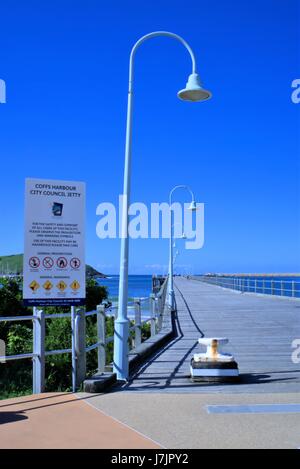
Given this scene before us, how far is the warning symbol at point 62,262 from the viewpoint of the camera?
8.64 metres

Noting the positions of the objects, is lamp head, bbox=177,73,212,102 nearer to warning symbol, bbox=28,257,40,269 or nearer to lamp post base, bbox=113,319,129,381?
warning symbol, bbox=28,257,40,269

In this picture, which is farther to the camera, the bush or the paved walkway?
the bush

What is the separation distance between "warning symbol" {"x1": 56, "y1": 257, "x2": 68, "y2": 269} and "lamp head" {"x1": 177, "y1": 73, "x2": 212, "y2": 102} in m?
3.68

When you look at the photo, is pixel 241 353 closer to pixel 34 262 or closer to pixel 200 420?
pixel 34 262

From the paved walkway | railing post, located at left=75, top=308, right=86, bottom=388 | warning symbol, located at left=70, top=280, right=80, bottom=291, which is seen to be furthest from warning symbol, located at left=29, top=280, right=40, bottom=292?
the paved walkway

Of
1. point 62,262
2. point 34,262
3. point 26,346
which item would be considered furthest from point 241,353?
point 26,346

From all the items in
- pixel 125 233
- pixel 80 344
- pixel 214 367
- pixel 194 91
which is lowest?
pixel 214 367

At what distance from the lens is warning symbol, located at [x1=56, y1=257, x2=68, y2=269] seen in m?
8.64

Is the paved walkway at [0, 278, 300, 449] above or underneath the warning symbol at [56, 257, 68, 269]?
underneath

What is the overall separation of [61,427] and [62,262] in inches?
118

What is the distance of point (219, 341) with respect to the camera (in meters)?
9.19

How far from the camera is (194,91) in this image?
9.91 meters

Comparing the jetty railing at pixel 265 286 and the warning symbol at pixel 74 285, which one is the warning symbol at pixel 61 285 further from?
the jetty railing at pixel 265 286

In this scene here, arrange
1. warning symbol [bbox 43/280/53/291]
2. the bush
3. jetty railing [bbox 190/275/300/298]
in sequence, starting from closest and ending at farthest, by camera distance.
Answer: warning symbol [bbox 43/280/53/291] → the bush → jetty railing [bbox 190/275/300/298]
